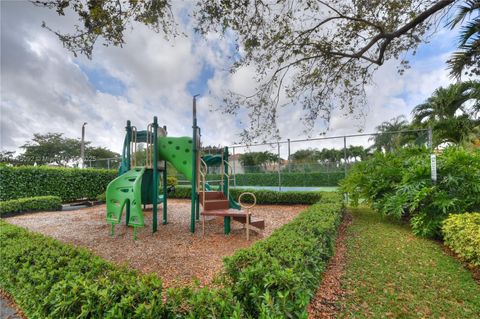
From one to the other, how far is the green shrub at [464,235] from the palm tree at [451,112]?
755 centimetres

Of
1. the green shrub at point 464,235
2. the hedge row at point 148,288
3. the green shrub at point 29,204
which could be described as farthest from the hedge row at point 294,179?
the hedge row at point 148,288

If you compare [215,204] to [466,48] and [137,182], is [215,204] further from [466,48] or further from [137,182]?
[466,48]

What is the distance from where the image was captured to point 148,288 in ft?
4.84

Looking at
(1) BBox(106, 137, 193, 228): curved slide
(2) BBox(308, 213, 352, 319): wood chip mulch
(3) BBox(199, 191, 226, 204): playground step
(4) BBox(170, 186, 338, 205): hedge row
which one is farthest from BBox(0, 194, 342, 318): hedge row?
(4) BBox(170, 186, 338, 205): hedge row

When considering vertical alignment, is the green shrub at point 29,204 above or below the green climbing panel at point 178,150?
below

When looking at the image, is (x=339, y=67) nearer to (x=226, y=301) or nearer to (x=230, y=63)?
(x=230, y=63)

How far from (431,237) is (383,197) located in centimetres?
120

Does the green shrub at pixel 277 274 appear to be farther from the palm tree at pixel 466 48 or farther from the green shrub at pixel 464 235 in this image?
the palm tree at pixel 466 48

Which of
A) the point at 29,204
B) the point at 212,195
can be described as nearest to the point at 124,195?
the point at 212,195

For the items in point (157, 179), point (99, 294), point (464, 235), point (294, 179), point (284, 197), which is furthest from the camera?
point (294, 179)

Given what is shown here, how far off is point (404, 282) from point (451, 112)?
13.8 m

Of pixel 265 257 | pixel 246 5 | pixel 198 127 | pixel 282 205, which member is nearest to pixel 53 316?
pixel 265 257

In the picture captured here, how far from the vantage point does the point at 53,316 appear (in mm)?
1435

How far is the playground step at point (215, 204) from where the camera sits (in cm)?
498
